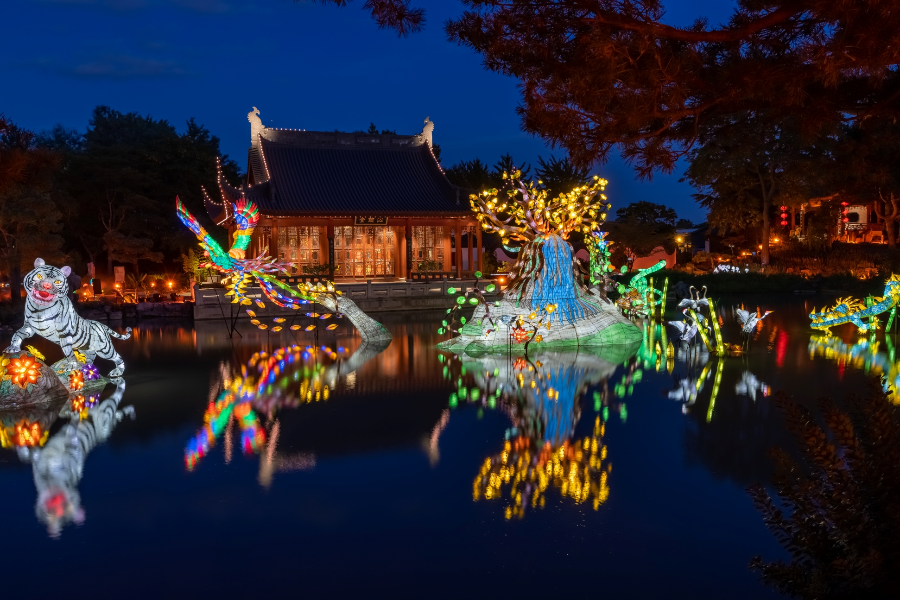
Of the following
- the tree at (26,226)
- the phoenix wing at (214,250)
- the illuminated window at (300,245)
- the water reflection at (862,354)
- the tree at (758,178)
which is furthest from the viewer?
the tree at (758,178)

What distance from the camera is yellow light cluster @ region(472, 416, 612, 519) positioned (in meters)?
6.63

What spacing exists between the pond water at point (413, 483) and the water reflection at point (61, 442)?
4cm

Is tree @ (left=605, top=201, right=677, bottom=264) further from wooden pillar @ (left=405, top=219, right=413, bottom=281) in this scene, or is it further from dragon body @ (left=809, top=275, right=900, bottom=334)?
dragon body @ (left=809, top=275, right=900, bottom=334)

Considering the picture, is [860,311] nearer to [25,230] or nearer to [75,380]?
[75,380]

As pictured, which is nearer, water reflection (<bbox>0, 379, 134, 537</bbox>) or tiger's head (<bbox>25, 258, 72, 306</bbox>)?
water reflection (<bbox>0, 379, 134, 537</bbox>)

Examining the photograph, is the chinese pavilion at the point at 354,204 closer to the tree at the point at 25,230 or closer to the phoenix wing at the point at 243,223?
the tree at the point at 25,230

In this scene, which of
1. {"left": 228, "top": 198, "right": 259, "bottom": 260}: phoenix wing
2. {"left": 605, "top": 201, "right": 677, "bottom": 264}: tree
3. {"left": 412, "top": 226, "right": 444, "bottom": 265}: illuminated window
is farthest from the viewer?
{"left": 605, "top": 201, "right": 677, "bottom": 264}: tree

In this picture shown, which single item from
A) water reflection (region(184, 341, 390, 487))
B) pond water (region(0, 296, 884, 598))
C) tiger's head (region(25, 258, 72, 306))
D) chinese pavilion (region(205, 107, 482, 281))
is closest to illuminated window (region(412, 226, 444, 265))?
chinese pavilion (region(205, 107, 482, 281))

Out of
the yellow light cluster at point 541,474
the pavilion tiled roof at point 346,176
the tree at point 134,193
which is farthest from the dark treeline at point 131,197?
the yellow light cluster at point 541,474

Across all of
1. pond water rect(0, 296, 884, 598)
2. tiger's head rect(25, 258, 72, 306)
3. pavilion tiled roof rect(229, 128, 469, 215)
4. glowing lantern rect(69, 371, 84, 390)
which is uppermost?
pavilion tiled roof rect(229, 128, 469, 215)

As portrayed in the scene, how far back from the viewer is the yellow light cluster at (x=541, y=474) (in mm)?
6629

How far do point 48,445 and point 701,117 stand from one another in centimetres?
805

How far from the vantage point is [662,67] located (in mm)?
5637

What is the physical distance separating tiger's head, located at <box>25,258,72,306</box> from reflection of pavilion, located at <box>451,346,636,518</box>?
20.9ft
